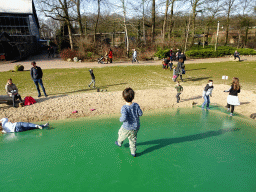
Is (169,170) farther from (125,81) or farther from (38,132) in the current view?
(125,81)

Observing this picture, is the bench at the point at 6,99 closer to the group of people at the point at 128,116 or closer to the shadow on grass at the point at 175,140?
the group of people at the point at 128,116

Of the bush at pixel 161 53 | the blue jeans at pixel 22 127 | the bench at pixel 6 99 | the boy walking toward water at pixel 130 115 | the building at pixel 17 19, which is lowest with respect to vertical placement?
the blue jeans at pixel 22 127

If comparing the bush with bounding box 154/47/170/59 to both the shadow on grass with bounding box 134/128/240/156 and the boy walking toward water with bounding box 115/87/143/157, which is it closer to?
the shadow on grass with bounding box 134/128/240/156

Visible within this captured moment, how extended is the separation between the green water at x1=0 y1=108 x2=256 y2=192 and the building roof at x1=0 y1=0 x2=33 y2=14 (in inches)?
1273

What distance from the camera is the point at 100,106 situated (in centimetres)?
859

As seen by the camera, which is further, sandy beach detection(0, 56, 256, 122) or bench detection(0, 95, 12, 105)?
bench detection(0, 95, 12, 105)

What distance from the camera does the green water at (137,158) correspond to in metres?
3.86

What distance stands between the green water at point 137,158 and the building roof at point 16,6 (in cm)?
3234

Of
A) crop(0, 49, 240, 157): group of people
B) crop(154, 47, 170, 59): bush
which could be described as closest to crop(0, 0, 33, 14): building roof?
crop(154, 47, 170, 59): bush

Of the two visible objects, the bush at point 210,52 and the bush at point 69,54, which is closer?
the bush at point 69,54

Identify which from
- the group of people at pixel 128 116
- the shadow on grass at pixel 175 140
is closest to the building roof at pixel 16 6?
the group of people at pixel 128 116

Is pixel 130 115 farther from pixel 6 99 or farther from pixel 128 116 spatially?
pixel 6 99

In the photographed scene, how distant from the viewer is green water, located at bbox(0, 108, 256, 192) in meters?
3.86

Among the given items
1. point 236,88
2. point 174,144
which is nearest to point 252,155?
point 174,144
